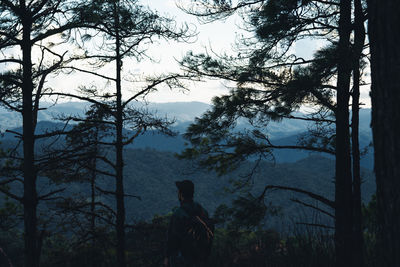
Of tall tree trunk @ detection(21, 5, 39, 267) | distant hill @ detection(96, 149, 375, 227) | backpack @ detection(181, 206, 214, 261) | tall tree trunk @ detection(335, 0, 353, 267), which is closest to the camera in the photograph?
backpack @ detection(181, 206, 214, 261)

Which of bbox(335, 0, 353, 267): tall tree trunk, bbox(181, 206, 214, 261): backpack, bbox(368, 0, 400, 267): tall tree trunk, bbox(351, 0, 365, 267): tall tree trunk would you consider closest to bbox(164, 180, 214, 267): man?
bbox(181, 206, 214, 261): backpack

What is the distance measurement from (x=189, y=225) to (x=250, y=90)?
14.9 feet

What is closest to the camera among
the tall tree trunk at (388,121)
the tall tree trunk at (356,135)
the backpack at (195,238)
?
the tall tree trunk at (388,121)

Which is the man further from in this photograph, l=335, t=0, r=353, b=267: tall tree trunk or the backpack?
l=335, t=0, r=353, b=267: tall tree trunk

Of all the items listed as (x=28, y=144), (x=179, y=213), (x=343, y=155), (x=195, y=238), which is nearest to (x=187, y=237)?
(x=195, y=238)

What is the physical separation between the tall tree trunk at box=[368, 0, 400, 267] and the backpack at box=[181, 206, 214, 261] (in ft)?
5.40

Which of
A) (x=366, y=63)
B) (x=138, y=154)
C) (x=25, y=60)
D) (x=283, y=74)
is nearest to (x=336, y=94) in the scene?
(x=283, y=74)

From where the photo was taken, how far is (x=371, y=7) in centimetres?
238

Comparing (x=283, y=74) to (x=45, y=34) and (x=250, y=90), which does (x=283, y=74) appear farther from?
(x=45, y=34)

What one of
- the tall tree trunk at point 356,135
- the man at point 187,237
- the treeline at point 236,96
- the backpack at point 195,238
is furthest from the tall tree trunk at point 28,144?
the tall tree trunk at point 356,135

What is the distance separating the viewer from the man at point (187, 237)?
11.5 feet

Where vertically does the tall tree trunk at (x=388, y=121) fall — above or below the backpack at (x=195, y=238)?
above

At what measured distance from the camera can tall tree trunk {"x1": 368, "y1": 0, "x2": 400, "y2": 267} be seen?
2197 mm

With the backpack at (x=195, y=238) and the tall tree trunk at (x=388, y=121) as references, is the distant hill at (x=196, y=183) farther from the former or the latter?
the tall tree trunk at (x=388, y=121)
